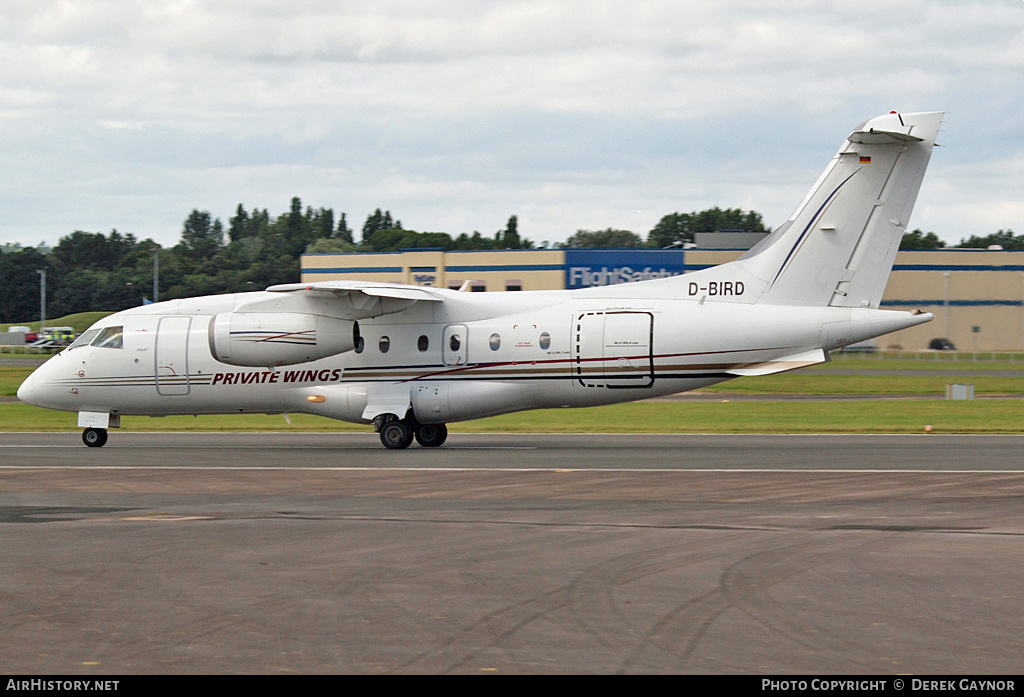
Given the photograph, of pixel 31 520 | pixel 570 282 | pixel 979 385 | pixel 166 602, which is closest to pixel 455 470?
pixel 31 520

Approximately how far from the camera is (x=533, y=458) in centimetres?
2258

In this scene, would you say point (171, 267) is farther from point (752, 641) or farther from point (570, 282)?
point (752, 641)

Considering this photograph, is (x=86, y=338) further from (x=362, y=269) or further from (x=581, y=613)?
(x=362, y=269)

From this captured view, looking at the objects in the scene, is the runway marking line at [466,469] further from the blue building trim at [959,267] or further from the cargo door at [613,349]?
the blue building trim at [959,267]

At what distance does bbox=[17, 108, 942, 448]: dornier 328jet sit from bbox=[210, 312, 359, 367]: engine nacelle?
0.03 m

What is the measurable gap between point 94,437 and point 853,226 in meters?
18.0

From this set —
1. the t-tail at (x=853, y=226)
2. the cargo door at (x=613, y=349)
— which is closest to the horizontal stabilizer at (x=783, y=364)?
the t-tail at (x=853, y=226)

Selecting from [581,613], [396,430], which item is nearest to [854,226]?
[396,430]

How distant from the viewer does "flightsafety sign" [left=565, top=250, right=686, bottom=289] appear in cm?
7756

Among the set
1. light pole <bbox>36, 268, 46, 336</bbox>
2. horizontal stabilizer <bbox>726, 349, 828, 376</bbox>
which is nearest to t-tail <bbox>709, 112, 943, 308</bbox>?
horizontal stabilizer <bbox>726, 349, 828, 376</bbox>

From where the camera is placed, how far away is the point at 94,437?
26.2 meters

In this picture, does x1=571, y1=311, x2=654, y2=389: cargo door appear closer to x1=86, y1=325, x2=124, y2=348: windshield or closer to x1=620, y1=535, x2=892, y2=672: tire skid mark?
x1=86, y1=325, x2=124, y2=348: windshield

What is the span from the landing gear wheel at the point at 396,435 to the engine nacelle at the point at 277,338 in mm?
2097
